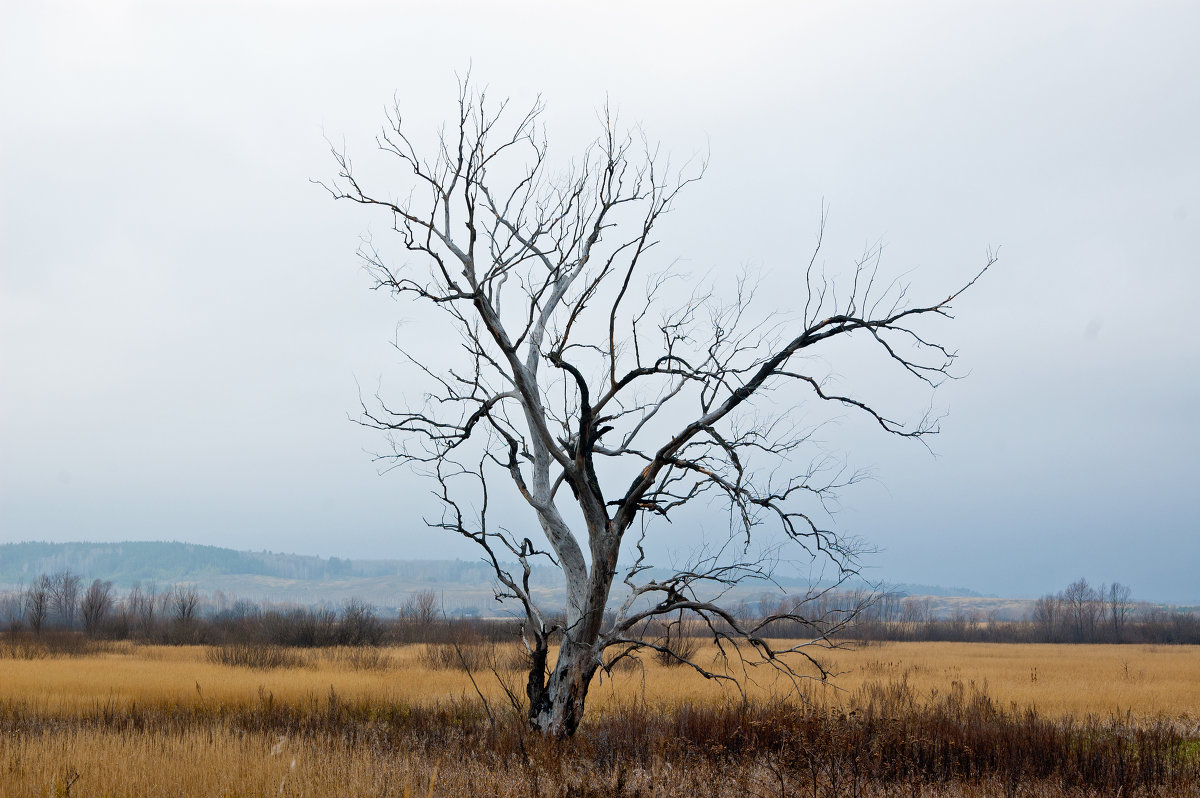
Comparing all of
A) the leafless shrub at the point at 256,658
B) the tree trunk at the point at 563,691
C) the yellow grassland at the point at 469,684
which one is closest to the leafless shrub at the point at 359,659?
the yellow grassland at the point at 469,684

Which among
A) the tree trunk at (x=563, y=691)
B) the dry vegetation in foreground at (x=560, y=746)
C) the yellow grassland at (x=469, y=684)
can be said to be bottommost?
the yellow grassland at (x=469, y=684)

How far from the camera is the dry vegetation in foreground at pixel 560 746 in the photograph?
373 inches

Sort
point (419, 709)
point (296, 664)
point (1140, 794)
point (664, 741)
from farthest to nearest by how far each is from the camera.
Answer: point (296, 664) → point (419, 709) → point (664, 741) → point (1140, 794)

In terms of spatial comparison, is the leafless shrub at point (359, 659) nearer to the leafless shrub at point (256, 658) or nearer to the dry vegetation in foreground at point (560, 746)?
the leafless shrub at point (256, 658)

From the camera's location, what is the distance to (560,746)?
422 inches

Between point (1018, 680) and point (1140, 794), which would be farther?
point (1018, 680)

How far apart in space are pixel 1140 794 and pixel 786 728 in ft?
14.7

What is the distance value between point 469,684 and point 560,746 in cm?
1406

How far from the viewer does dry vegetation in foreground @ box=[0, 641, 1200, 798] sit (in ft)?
31.1

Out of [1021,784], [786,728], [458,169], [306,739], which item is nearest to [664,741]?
[786,728]

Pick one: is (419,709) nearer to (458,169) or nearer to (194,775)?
(194,775)

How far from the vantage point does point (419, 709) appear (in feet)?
57.7

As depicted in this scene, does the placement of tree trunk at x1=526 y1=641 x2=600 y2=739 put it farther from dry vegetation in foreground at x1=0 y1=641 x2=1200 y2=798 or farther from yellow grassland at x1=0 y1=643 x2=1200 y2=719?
yellow grassland at x1=0 y1=643 x2=1200 y2=719

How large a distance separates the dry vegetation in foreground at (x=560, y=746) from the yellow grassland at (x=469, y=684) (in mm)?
160
